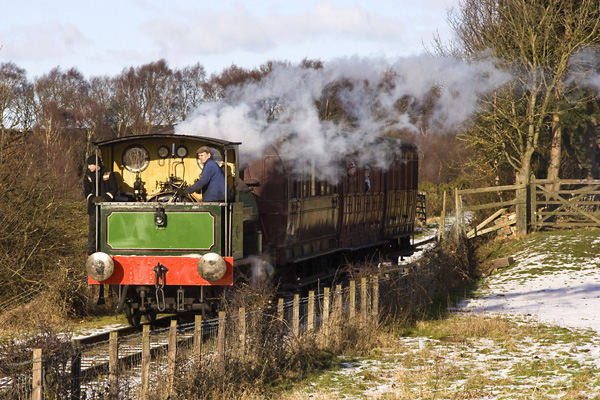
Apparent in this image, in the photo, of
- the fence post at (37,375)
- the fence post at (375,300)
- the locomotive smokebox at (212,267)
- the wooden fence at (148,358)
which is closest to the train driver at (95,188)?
the locomotive smokebox at (212,267)

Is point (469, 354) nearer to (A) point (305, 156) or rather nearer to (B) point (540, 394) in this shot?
(B) point (540, 394)

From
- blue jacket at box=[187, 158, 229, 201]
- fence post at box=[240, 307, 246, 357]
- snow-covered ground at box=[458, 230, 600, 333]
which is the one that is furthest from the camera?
snow-covered ground at box=[458, 230, 600, 333]

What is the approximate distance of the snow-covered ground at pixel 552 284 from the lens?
13883 mm

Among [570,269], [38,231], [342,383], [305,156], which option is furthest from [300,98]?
[342,383]

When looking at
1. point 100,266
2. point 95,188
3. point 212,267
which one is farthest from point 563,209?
point 100,266

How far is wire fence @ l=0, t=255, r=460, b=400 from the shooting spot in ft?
22.2

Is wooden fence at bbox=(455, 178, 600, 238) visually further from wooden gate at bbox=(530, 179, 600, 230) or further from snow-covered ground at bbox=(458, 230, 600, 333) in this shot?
snow-covered ground at bbox=(458, 230, 600, 333)

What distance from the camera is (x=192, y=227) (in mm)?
11438

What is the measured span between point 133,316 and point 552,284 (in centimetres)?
915

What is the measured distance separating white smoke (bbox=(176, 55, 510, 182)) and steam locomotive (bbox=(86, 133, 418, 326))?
509mm

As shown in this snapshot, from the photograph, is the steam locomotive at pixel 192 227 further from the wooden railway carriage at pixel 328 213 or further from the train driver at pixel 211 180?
the train driver at pixel 211 180

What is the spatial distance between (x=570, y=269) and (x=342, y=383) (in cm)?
1089

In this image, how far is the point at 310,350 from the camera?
993 centimetres

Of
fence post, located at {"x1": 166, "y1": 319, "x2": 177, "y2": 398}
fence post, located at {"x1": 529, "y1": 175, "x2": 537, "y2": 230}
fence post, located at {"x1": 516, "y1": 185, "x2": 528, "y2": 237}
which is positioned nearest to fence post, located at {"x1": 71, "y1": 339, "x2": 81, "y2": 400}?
fence post, located at {"x1": 166, "y1": 319, "x2": 177, "y2": 398}
